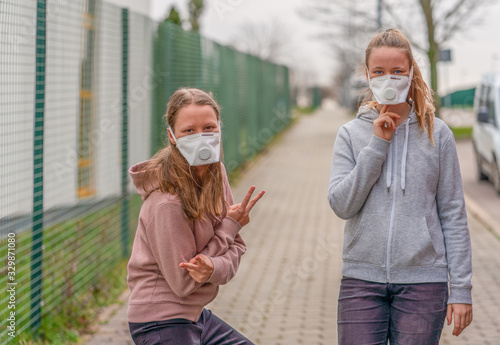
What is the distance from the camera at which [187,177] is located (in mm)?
2836

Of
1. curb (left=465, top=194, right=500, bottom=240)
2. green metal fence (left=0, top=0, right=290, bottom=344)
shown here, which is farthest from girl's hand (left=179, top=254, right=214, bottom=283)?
curb (left=465, top=194, right=500, bottom=240)

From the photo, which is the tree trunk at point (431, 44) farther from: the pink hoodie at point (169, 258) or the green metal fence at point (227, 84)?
the pink hoodie at point (169, 258)

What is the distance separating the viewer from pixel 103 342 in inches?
215

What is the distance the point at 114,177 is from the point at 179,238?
16.6 feet

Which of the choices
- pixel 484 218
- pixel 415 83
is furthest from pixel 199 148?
pixel 484 218

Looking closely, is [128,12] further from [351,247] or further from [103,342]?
[351,247]

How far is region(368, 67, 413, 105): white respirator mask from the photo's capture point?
2.90 m

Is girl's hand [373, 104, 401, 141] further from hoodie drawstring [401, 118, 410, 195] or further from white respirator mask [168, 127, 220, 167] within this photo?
white respirator mask [168, 127, 220, 167]

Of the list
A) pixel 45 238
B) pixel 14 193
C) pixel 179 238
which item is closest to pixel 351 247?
pixel 179 238

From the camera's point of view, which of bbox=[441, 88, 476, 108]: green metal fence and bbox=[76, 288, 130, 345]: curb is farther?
bbox=[441, 88, 476, 108]: green metal fence

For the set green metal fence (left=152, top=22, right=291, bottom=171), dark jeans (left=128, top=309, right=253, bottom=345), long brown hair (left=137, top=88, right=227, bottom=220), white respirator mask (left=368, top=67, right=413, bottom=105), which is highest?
green metal fence (left=152, top=22, right=291, bottom=171)

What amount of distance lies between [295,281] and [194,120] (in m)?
4.82

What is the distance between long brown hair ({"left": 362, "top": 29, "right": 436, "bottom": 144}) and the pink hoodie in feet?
2.67

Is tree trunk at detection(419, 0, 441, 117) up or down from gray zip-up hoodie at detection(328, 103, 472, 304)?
up
